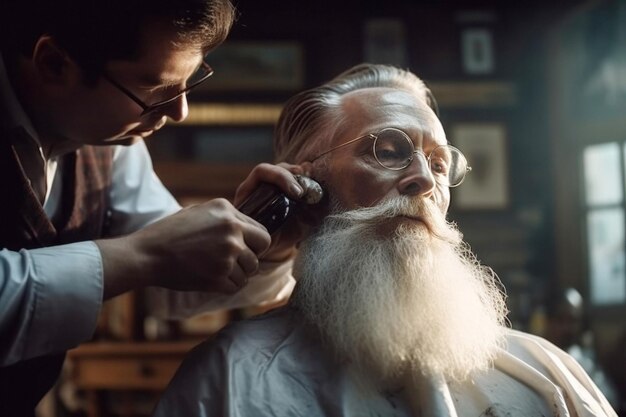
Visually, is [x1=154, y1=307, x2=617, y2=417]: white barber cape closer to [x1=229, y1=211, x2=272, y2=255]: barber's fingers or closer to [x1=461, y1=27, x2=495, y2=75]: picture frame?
[x1=229, y1=211, x2=272, y2=255]: barber's fingers

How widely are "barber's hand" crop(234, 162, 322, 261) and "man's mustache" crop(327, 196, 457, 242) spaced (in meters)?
0.12

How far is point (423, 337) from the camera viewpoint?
5.20 feet

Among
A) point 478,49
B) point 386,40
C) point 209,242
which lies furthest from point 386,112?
point 478,49

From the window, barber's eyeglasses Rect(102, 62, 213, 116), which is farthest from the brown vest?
the window

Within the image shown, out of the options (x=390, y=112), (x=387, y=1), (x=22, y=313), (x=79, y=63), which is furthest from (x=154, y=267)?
(x=387, y=1)

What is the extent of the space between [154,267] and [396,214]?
19.7 inches

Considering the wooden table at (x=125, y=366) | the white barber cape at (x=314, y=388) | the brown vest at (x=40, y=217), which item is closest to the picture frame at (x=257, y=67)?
the wooden table at (x=125, y=366)

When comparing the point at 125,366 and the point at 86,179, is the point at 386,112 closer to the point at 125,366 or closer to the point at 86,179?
the point at 86,179

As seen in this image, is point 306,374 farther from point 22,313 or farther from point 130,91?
point 130,91

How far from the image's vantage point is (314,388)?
60.2 inches

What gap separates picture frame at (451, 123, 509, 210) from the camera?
16.9 ft

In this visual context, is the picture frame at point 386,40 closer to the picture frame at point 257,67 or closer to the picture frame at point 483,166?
the picture frame at point 257,67

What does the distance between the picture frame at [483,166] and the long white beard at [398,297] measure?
3540 mm

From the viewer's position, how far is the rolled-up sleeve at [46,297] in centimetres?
140
